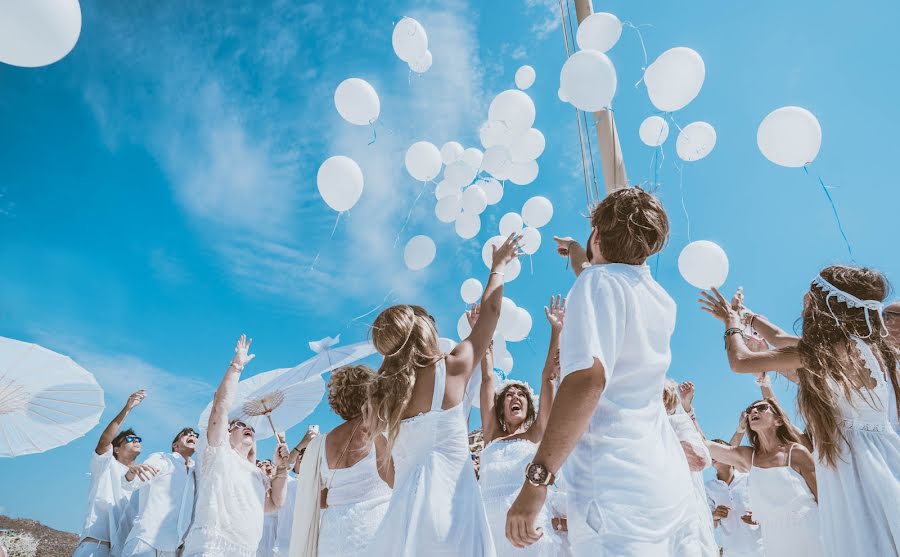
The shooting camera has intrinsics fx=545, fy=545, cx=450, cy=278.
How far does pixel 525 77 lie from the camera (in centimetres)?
585

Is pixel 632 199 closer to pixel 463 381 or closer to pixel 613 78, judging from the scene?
pixel 463 381

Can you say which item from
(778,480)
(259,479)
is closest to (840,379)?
(778,480)

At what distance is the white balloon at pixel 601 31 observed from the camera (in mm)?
4836

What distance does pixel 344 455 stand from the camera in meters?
3.44

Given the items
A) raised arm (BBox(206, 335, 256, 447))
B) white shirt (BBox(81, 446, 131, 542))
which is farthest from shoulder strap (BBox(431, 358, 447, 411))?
white shirt (BBox(81, 446, 131, 542))

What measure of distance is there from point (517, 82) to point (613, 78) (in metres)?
1.85

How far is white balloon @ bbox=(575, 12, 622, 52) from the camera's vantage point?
484 cm

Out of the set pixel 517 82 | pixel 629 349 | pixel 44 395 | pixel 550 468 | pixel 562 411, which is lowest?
pixel 550 468

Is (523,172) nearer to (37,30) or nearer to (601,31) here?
(601,31)

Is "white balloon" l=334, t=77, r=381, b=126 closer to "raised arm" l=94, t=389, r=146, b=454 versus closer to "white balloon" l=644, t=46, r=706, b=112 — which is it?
"white balloon" l=644, t=46, r=706, b=112

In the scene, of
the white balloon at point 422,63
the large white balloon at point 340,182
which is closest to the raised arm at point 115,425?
the large white balloon at point 340,182

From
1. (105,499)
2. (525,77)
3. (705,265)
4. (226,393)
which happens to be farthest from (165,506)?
(525,77)

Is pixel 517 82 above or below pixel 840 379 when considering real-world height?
above

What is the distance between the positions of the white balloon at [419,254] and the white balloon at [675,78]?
89.8 inches
